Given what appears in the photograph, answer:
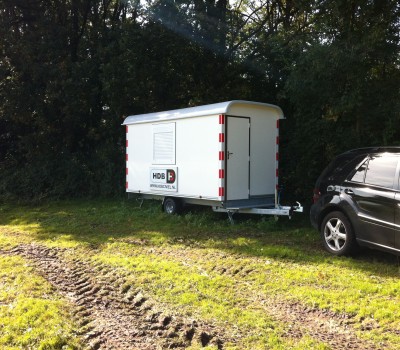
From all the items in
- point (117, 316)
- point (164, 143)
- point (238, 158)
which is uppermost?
point (164, 143)

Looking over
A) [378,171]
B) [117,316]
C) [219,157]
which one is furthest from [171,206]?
[117,316]

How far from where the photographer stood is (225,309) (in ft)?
16.8

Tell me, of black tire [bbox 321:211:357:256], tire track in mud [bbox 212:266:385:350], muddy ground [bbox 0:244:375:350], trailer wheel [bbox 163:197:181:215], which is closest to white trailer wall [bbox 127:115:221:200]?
trailer wheel [bbox 163:197:181:215]

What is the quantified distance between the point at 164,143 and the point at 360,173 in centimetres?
602

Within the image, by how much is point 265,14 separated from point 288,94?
239 inches

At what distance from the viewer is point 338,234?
296 inches

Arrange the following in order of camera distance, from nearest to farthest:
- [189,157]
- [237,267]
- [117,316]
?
[117,316] < [237,267] < [189,157]

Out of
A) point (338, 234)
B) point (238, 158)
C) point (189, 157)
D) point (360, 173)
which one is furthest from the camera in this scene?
point (189, 157)

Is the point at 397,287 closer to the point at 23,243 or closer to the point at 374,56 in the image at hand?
the point at 374,56

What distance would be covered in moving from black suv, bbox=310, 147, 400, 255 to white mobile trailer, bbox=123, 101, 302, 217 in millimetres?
1921

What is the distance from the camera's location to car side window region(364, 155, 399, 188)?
6.77 meters

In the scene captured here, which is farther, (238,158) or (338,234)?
(238,158)

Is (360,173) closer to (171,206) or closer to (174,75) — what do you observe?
(171,206)

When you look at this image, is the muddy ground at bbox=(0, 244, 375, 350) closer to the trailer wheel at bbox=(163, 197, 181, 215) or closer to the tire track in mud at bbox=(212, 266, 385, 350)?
the tire track in mud at bbox=(212, 266, 385, 350)
